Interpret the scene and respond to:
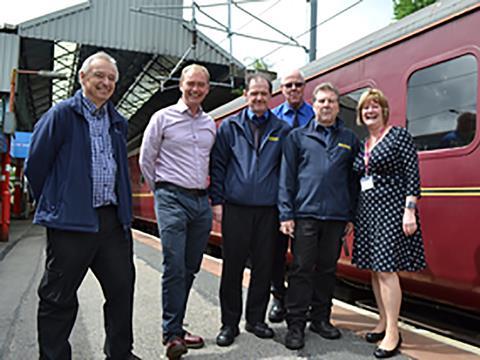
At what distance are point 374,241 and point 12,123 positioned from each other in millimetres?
9360

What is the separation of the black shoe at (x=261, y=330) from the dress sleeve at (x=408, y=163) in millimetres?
1468

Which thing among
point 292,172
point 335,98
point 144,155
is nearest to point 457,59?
point 335,98

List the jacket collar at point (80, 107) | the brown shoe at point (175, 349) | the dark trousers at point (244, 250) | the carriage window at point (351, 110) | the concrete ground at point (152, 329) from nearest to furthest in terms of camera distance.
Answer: the jacket collar at point (80, 107) → the brown shoe at point (175, 349) → the concrete ground at point (152, 329) → the dark trousers at point (244, 250) → the carriage window at point (351, 110)

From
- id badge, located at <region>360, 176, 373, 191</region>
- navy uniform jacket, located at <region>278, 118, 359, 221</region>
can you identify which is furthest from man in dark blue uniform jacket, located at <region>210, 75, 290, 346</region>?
id badge, located at <region>360, 176, 373, 191</region>

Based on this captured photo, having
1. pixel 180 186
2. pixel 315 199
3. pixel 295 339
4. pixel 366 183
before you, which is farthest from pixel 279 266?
pixel 180 186

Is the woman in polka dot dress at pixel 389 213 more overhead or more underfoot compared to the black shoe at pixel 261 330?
more overhead

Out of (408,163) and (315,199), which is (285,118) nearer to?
(315,199)

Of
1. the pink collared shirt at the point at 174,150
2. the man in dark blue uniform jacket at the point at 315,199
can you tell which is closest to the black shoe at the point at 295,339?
the man in dark blue uniform jacket at the point at 315,199

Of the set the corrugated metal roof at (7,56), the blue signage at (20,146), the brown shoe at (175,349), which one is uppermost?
the corrugated metal roof at (7,56)

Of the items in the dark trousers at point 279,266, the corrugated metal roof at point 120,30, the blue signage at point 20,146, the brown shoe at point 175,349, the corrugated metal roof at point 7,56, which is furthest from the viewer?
the blue signage at point 20,146

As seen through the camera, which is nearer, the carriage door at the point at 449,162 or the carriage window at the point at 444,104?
the carriage door at the point at 449,162

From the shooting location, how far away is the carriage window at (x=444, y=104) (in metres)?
3.79

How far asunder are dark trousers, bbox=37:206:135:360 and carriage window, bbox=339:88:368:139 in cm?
291

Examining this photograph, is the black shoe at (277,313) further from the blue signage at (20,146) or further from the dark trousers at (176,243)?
the blue signage at (20,146)
